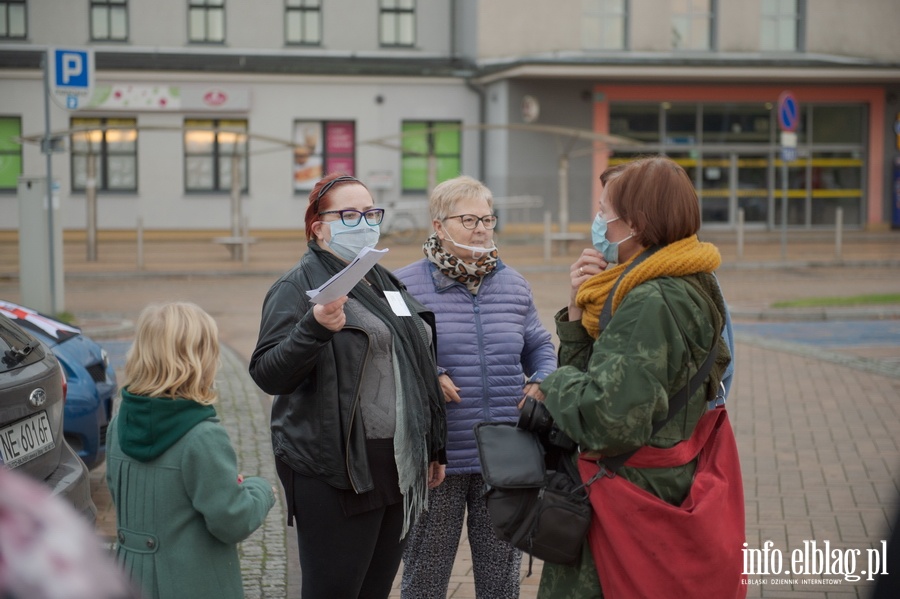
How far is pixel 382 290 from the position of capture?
3.72 m

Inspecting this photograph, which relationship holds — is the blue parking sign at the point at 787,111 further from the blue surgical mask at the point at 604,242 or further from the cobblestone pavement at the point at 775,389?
the blue surgical mask at the point at 604,242

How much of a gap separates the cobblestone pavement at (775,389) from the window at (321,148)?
338 inches

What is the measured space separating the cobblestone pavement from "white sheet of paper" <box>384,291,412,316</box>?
1.70 meters

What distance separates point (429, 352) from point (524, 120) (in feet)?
93.9

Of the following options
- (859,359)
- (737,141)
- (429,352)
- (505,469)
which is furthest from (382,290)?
(737,141)

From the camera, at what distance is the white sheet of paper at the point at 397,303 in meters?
3.65

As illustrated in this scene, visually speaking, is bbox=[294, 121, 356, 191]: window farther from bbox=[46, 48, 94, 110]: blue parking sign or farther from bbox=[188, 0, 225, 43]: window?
bbox=[46, 48, 94, 110]: blue parking sign

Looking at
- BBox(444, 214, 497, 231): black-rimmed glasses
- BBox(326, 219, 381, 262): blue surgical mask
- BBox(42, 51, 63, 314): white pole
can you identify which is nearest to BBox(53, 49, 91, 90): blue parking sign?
BBox(42, 51, 63, 314): white pole

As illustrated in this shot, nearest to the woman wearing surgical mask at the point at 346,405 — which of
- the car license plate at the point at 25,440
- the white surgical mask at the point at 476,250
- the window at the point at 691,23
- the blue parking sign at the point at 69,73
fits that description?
the white surgical mask at the point at 476,250

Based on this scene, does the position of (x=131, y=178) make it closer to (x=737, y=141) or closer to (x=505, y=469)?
(x=737, y=141)

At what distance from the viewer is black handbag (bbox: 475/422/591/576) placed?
3014 millimetres

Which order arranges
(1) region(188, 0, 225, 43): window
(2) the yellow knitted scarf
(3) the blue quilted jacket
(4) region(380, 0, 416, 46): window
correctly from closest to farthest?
(2) the yellow knitted scarf < (3) the blue quilted jacket < (1) region(188, 0, 225, 43): window < (4) region(380, 0, 416, 46): window

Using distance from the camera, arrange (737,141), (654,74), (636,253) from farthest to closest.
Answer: (737,141)
(654,74)
(636,253)

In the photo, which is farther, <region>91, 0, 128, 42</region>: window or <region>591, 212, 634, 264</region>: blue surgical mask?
<region>91, 0, 128, 42</region>: window
